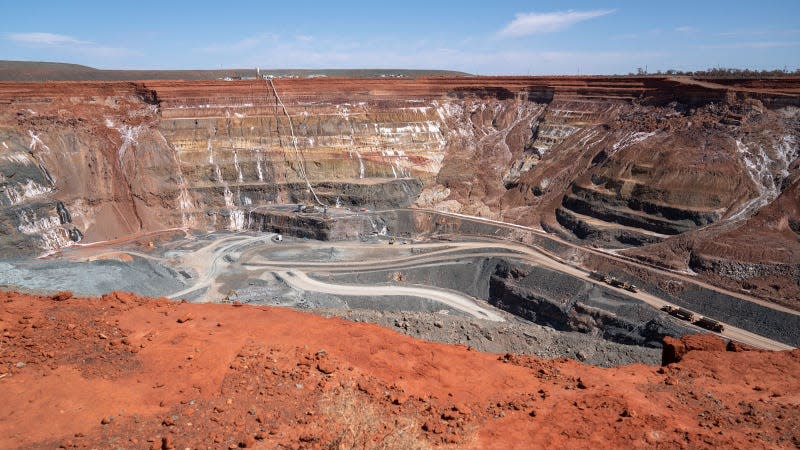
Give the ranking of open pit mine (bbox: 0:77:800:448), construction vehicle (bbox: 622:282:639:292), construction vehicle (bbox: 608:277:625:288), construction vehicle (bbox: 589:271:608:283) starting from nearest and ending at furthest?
open pit mine (bbox: 0:77:800:448) < construction vehicle (bbox: 622:282:639:292) < construction vehicle (bbox: 608:277:625:288) < construction vehicle (bbox: 589:271:608:283)

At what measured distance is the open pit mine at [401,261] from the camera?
1248 cm

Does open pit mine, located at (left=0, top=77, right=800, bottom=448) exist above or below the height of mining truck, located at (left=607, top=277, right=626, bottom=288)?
above

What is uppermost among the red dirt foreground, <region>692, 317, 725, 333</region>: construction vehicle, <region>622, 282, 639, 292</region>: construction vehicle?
the red dirt foreground

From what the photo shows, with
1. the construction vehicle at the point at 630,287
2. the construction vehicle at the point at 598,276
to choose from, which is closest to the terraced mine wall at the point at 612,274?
the construction vehicle at the point at 630,287

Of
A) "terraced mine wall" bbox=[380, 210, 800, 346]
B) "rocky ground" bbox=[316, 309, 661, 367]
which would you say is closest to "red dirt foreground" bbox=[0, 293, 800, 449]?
"rocky ground" bbox=[316, 309, 661, 367]

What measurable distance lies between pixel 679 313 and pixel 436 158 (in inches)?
1385

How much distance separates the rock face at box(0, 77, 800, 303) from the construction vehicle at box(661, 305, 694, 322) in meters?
5.68

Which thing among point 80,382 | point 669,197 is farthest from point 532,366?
point 669,197

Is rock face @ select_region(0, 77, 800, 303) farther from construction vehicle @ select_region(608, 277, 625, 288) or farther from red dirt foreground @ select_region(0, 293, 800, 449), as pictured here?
red dirt foreground @ select_region(0, 293, 800, 449)

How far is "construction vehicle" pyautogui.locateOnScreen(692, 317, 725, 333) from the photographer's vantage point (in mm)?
31156

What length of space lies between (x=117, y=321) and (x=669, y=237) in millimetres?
40503

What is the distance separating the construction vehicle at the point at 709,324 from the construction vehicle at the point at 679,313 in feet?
1.43

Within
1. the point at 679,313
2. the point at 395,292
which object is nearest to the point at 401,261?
the point at 395,292

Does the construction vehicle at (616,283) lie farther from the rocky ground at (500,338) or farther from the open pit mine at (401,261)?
the rocky ground at (500,338)
